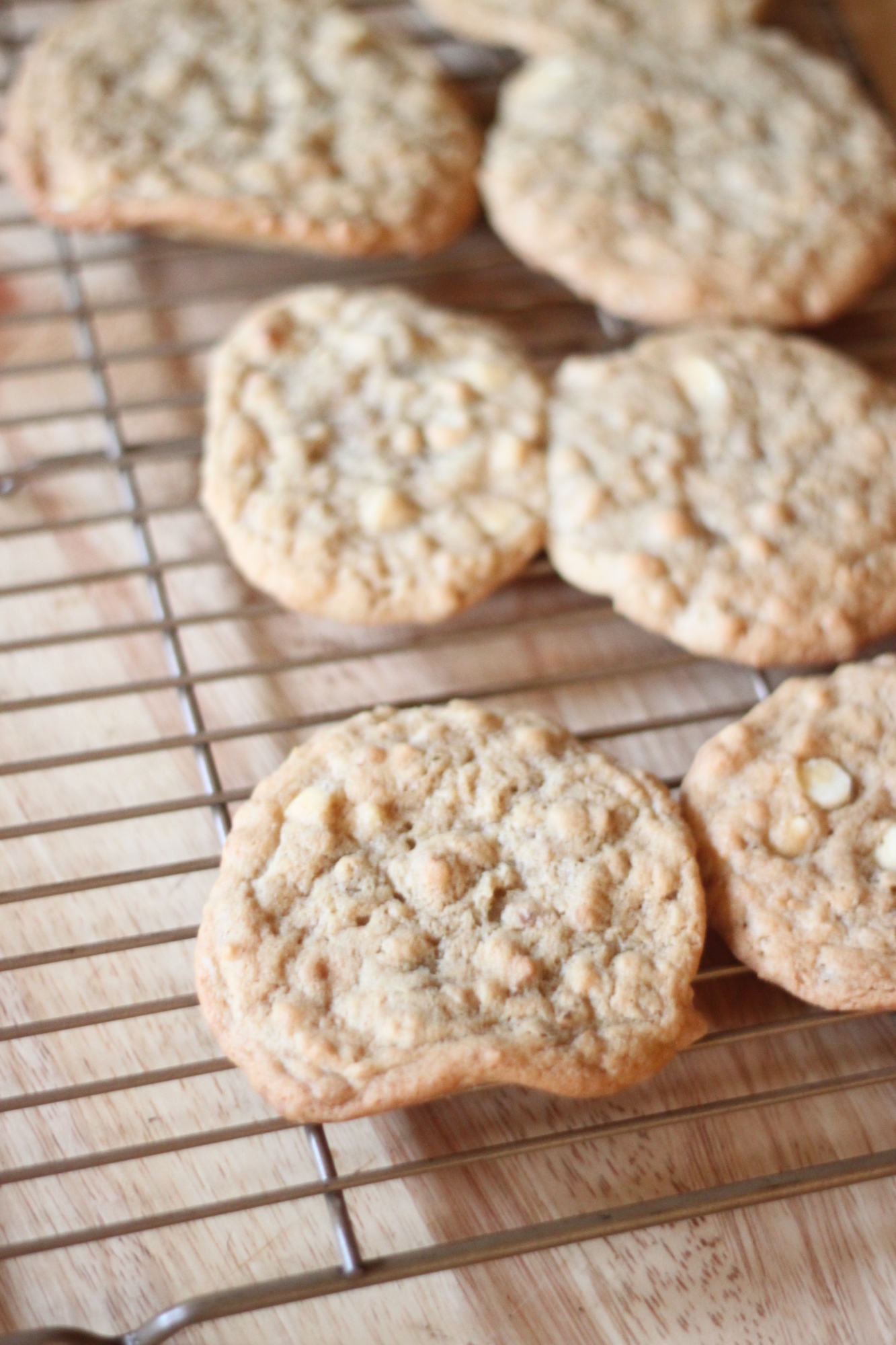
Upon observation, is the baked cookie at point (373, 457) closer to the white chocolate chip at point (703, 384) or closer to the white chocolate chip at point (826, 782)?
the white chocolate chip at point (703, 384)

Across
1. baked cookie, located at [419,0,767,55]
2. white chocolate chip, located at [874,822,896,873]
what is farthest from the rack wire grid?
baked cookie, located at [419,0,767,55]

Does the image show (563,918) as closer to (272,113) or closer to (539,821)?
(539,821)

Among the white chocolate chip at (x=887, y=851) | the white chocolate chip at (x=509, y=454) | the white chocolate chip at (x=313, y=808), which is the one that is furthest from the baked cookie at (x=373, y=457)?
the white chocolate chip at (x=887, y=851)

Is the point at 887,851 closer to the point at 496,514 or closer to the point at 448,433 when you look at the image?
the point at 496,514

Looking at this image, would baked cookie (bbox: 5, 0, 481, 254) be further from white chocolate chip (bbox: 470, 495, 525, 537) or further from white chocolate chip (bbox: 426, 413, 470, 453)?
white chocolate chip (bbox: 470, 495, 525, 537)

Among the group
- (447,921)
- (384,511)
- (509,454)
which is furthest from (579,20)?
(447,921)

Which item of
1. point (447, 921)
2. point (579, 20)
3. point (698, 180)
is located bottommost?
point (447, 921)

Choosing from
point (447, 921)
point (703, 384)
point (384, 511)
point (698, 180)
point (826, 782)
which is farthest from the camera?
point (698, 180)

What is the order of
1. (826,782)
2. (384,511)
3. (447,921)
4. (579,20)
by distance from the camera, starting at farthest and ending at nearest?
(579,20), (384,511), (826,782), (447,921)
